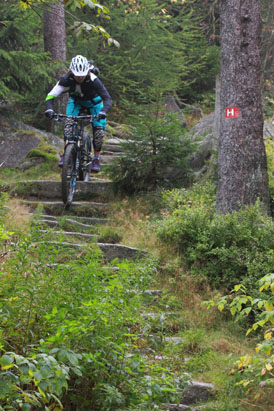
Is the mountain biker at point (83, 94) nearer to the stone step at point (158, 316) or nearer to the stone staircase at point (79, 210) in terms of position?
the stone staircase at point (79, 210)

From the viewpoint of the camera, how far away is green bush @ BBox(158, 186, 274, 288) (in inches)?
239

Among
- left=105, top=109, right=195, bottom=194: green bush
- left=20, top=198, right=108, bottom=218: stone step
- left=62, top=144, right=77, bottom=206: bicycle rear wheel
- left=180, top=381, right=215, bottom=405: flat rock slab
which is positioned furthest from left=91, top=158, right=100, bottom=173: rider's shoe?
left=180, top=381, right=215, bottom=405: flat rock slab

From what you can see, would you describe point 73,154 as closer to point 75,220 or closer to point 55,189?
point 75,220

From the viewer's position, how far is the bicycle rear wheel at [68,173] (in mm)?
7980

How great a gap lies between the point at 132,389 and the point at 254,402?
1.59 meters

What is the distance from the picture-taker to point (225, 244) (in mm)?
6469

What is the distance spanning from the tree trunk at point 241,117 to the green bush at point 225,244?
71 cm

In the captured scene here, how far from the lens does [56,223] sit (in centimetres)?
796

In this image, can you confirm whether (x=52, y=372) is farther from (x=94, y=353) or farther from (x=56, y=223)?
(x=56, y=223)

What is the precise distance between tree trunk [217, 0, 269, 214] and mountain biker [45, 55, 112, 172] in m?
2.01

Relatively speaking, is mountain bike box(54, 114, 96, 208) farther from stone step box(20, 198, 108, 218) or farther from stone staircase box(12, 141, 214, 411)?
stone staircase box(12, 141, 214, 411)

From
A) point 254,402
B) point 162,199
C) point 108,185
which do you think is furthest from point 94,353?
point 108,185

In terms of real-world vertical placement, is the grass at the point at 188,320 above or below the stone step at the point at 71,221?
below

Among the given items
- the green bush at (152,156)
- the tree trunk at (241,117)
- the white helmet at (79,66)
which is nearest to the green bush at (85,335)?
the tree trunk at (241,117)
